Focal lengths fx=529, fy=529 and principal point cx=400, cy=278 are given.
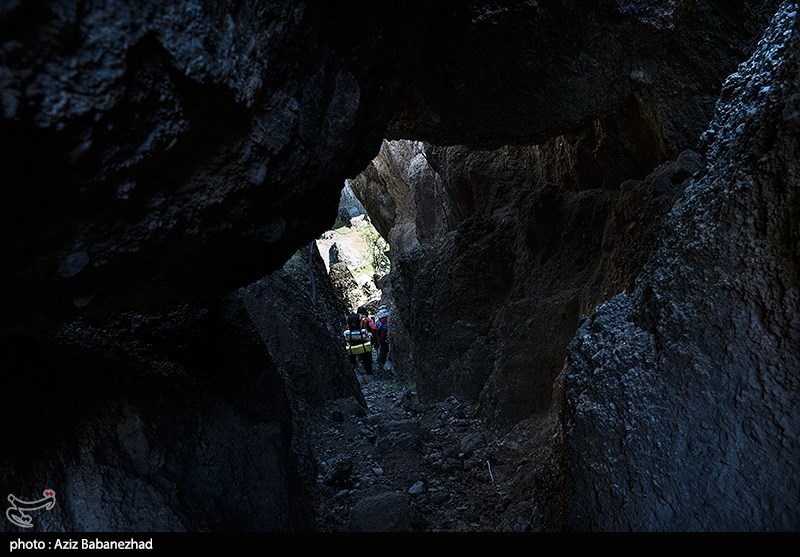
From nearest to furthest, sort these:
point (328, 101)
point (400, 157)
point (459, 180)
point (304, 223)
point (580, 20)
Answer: point (328, 101) < point (304, 223) < point (580, 20) < point (459, 180) < point (400, 157)

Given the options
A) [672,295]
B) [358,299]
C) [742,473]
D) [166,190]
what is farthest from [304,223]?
[358,299]

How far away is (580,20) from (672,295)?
8.63ft

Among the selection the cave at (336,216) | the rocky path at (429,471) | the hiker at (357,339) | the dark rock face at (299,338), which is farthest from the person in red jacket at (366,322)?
the cave at (336,216)

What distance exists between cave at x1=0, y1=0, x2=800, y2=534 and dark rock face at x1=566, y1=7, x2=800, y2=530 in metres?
0.01

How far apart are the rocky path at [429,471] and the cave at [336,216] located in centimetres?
4

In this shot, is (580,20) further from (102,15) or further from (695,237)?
(102,15)

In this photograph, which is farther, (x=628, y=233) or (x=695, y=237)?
(x=628, y=233)

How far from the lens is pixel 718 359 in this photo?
9.00ft

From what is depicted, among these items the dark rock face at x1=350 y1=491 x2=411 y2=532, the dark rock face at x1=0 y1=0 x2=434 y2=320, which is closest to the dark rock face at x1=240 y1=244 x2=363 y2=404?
the dark rock face at x1=350 y1=491 x2=411 y2=532

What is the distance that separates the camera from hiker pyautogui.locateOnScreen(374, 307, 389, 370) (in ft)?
43.2

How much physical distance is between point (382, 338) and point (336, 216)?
9611mm

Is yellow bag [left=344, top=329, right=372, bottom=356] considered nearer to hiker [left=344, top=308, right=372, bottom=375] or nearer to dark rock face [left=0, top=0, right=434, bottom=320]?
hiker [left=344, top=308, right=372, bottom=375]

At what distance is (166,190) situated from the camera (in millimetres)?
2541

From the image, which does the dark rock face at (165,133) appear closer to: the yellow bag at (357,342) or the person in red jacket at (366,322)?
the yellow bag at (357,342)
